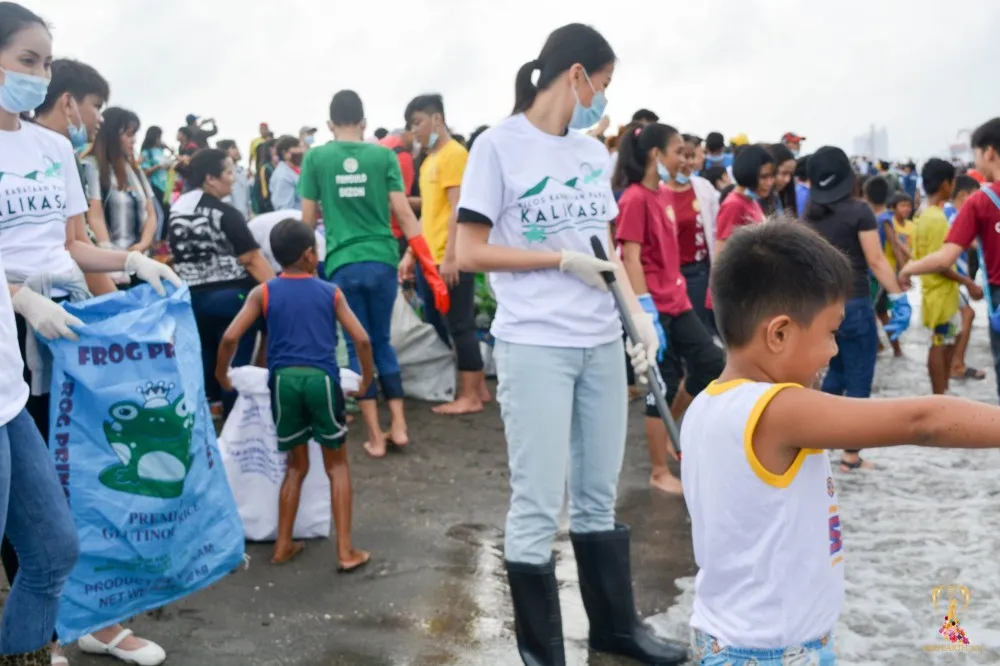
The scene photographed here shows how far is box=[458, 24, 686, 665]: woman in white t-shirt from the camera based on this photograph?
10.4 feet

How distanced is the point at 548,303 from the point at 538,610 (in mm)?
958

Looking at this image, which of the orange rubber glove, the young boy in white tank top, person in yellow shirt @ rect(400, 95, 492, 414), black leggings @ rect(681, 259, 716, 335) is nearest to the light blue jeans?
the young boy in white tank top

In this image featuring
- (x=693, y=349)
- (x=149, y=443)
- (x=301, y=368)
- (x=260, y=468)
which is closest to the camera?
(x=149, y=443)

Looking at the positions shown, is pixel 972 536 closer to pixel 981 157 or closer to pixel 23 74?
pixel 981 157

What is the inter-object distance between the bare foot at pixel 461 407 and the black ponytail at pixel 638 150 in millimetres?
2292

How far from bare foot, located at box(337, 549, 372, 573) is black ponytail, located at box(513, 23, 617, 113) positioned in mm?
2078

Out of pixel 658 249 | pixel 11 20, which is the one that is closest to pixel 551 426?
pixel 11 20

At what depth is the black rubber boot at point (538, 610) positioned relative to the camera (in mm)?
3189

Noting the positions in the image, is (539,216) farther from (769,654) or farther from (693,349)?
(693,349)

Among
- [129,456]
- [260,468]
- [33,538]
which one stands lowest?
[260,468]

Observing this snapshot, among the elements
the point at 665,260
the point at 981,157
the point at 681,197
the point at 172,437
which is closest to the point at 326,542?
A: the point at 172,437

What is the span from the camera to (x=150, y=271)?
11.3ft

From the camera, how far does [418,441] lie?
6.34 metres

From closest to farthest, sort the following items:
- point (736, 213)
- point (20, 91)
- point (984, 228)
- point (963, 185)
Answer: point (20, 91) < point (984, 228) < point (736, 213) < point (963, 185)
